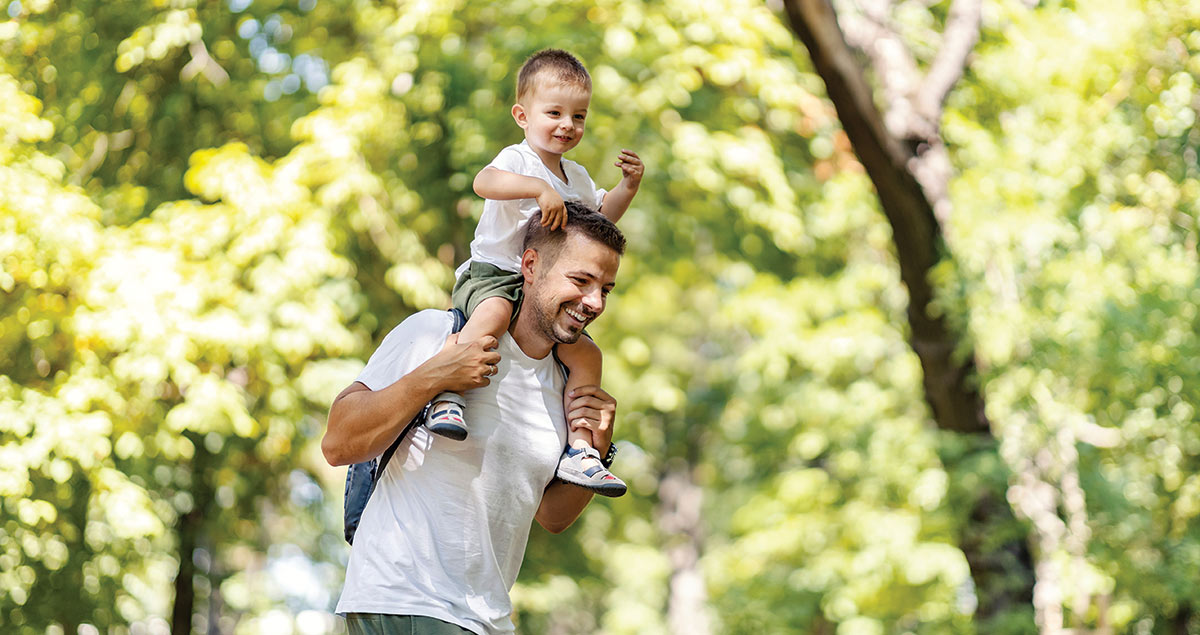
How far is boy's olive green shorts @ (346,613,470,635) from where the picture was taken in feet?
8.85

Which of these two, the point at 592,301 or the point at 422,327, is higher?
the point at 592,301

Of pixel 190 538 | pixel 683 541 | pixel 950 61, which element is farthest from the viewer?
pixel 683 541

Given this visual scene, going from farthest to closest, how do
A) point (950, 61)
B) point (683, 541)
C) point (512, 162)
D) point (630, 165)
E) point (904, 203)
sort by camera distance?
point (683, 541) < point (950, 61) < point (904, 203) < point (630, 165) < point (512, 162)

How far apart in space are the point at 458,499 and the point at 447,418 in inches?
8.7

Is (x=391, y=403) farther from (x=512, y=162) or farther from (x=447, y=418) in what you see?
(x=512, y=162)

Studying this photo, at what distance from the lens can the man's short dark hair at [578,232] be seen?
2.98 meters

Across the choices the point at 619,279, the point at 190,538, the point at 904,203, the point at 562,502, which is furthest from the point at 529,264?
the point at 619,279

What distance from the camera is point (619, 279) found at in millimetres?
12094

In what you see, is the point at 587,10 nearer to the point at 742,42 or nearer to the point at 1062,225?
the point at 742,42

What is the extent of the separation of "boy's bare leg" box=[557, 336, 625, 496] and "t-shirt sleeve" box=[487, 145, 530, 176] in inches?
17.2

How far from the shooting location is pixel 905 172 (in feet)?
25.0

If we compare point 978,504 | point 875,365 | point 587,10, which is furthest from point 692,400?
point 978,504

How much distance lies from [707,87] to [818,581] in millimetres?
4372

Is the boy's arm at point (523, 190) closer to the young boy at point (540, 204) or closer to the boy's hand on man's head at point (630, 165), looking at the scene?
the young boy at point (540, 204)
